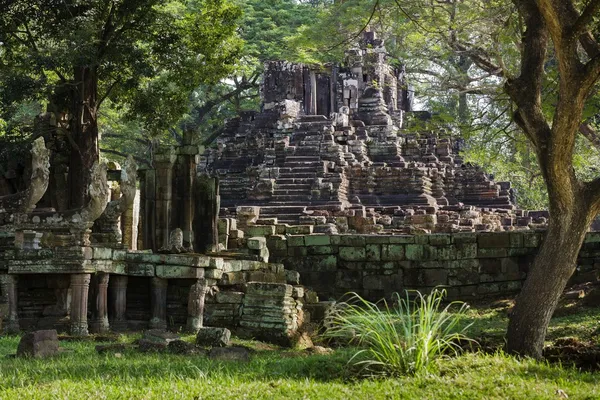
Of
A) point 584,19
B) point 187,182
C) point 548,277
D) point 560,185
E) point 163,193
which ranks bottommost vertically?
point 548,277

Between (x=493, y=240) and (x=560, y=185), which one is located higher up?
(x=560, y=185)

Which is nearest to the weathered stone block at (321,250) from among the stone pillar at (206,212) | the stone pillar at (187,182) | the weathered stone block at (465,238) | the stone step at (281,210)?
the stone pillar at (206,212)

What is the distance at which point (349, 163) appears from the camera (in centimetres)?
3294

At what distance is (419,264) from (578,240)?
8177 mm

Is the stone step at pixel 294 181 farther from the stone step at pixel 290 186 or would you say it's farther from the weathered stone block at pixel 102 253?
the weathered stone block at pixel 102 253

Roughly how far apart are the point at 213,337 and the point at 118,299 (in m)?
2.98

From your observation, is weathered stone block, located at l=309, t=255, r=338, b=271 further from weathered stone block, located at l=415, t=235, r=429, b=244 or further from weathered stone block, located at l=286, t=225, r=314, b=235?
weathered stone block, located at l=286, t=225, r=314, b=235

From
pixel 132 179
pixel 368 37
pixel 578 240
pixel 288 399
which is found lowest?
pixel 288 399

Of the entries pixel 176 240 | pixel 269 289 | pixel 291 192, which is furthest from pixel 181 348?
pixel 291 192

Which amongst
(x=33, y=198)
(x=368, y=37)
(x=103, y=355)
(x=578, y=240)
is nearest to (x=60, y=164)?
(x=33, y=198)

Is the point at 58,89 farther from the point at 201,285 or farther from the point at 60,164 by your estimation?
the point at 201,285

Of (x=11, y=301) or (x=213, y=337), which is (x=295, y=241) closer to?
(x=11, y=301)

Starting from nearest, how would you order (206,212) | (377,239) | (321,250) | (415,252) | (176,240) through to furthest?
(176,240) → (206,212) → (415,252) → (377,239) → (321,250)

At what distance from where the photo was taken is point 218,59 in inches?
834
